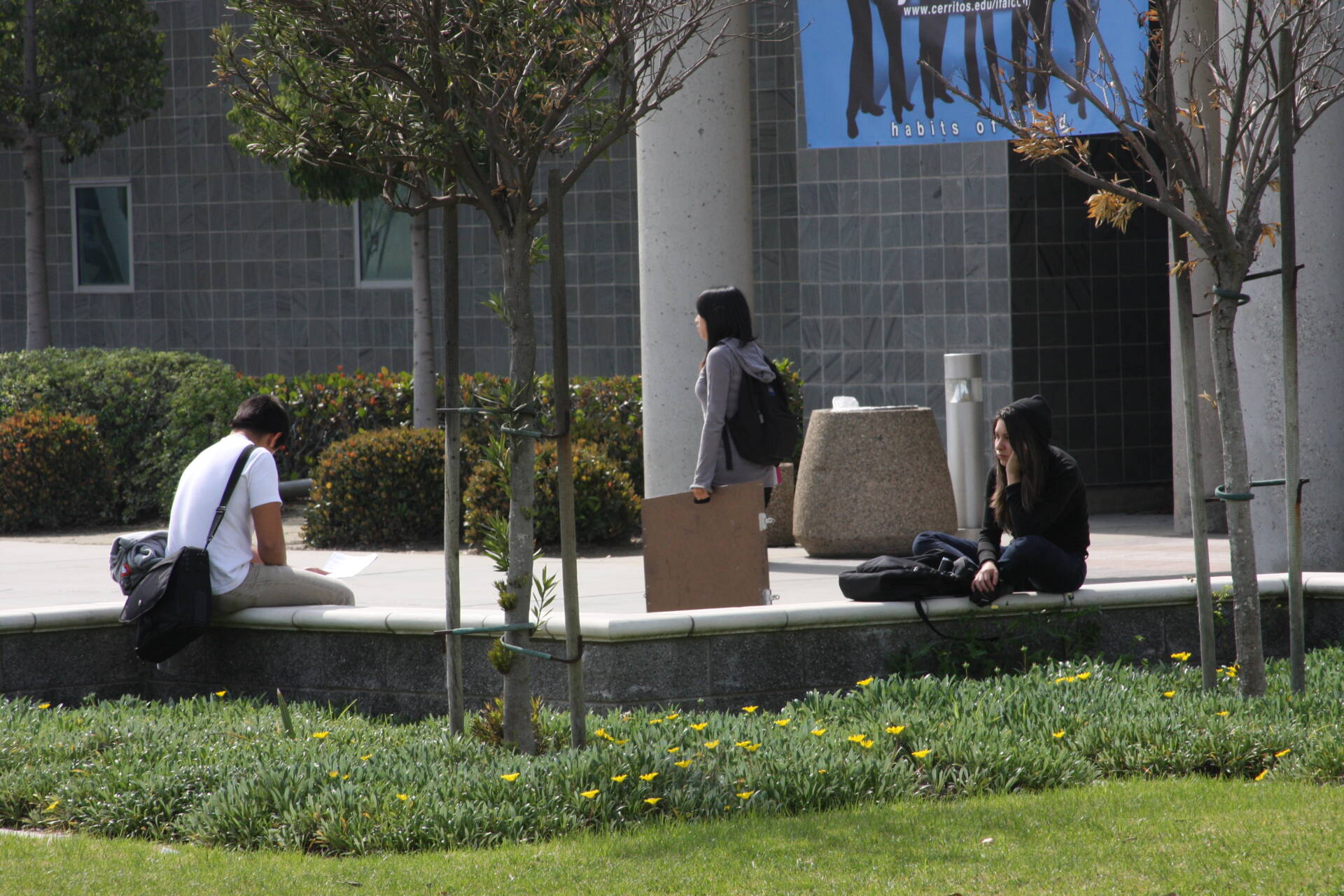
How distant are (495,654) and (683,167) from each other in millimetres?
5313

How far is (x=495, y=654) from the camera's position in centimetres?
577

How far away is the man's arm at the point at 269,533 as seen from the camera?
7320mm

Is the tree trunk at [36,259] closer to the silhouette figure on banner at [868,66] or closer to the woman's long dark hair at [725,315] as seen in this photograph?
the silhouette figure on banner at [868,66]

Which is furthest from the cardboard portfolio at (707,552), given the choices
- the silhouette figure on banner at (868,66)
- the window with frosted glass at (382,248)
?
the window with frosted glass at (382,248)

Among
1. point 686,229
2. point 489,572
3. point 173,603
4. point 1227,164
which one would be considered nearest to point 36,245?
point 489,572

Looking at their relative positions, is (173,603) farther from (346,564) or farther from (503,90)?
(503,90)

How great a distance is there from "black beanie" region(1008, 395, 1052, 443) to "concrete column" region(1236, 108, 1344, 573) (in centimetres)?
194

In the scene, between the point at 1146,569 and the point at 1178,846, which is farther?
the point at 1146,569

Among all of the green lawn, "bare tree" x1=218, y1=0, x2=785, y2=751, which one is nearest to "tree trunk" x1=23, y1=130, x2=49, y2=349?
"bare tree" x1=218, y1=0, x2=785, y2=751

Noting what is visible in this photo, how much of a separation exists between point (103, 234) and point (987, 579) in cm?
1505

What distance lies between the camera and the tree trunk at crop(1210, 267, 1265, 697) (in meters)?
6.10

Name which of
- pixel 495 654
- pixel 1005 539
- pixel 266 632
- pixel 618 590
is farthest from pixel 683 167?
pixel 495 654

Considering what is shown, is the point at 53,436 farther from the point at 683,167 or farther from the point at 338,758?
the point at 338,758

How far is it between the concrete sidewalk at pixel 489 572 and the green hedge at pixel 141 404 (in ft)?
3.52
